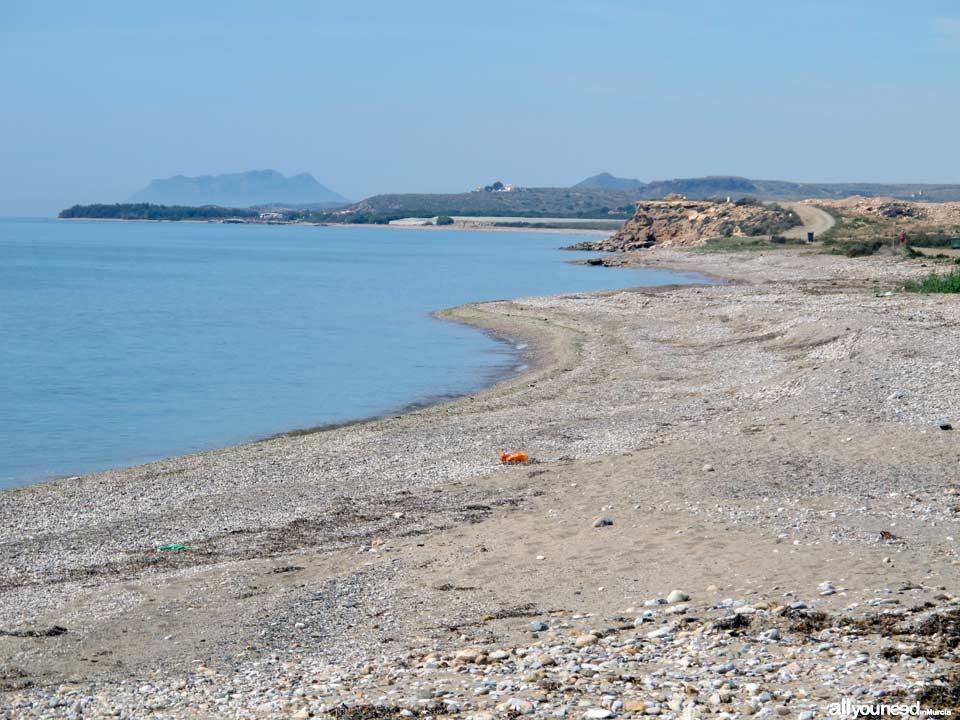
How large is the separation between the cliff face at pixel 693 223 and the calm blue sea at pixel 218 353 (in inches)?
912

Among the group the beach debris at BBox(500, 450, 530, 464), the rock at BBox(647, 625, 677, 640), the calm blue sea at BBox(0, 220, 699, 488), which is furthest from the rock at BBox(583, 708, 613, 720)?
the calm blue sea at BBox(0, 220, 699, 488)

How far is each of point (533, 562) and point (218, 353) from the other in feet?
83.1

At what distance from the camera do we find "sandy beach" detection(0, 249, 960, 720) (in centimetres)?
657

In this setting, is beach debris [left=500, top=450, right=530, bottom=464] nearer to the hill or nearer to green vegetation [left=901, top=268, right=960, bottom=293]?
green vegetation [left=901, top=268, right=960, bottom=293]

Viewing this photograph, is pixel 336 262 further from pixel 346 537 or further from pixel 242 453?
pixel 346 537

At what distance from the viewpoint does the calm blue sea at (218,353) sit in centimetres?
2073

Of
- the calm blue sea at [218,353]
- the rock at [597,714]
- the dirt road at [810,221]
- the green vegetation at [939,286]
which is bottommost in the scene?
the calm blue sea at [218,353]

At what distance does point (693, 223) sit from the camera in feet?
324

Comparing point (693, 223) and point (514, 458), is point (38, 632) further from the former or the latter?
point (693, 223)

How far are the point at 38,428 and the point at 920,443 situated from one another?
622 inches

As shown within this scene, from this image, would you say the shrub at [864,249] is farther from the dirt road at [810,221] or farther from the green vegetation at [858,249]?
the dirt road at [810,221]

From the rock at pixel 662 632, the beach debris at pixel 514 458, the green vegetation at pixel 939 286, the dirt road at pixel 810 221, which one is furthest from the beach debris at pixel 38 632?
the dirt road at pixel 810 221

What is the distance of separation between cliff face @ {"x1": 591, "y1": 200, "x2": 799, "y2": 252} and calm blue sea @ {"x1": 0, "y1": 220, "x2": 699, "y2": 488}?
76.0 ft

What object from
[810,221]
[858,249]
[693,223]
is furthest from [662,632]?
[693,223]
